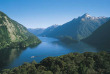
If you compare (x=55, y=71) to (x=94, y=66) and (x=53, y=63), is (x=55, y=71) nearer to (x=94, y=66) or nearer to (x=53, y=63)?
(x=53, y=63)

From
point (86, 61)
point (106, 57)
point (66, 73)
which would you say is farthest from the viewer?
point (106, 57)

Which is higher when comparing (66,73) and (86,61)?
(86,61)

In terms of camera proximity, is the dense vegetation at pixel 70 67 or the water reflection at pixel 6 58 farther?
the water reflection at pixel 6 58

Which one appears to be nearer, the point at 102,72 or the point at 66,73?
the point at 66,73

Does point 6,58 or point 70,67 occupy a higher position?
point 6,58

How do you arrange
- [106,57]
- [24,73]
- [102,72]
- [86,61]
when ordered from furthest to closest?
[106,57]
[86,61]
[102,72]
[24,73]

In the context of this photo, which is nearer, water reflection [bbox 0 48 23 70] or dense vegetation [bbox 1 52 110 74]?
dense vegetation [bbox 1 52 110 74]

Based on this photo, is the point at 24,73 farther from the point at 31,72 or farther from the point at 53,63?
the point at 53,63

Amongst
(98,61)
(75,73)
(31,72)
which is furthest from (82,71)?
(31,72)

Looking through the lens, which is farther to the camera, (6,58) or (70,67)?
(6,58)
